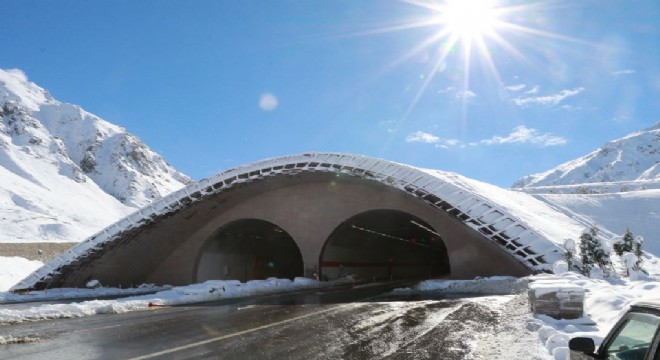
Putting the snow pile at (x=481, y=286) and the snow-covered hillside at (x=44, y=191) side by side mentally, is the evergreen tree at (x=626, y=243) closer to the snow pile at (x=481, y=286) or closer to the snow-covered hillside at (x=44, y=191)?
the snow pile at (x=481, y=286)

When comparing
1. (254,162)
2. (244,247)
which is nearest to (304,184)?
(254,162)

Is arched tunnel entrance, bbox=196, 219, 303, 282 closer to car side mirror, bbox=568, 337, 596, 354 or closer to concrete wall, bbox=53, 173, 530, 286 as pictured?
concrete wall, bbox=53, 173, 530, 286

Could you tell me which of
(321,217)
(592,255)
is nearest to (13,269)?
(321,217)

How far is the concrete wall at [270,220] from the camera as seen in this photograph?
91.1ft

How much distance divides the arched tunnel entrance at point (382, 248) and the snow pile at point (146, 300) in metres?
4.41

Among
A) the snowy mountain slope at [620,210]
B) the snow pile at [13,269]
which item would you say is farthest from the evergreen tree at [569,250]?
the snow pile at [13,269]

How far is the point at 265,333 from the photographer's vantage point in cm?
972

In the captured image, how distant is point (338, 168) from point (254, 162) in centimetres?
525

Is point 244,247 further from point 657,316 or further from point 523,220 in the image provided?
point 657,316

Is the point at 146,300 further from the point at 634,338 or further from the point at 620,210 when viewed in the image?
the point at 620,210

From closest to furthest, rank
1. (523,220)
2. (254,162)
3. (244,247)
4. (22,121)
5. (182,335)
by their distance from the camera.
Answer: (182,335) → (523,220) → (254,162) → (244,247) → (22,121)

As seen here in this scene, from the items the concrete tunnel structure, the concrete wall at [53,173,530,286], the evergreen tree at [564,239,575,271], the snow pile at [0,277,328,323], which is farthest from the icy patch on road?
the concrete wall at [53,173,530,286]

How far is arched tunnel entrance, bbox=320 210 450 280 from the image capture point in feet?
109

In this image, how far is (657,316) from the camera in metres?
3.34
